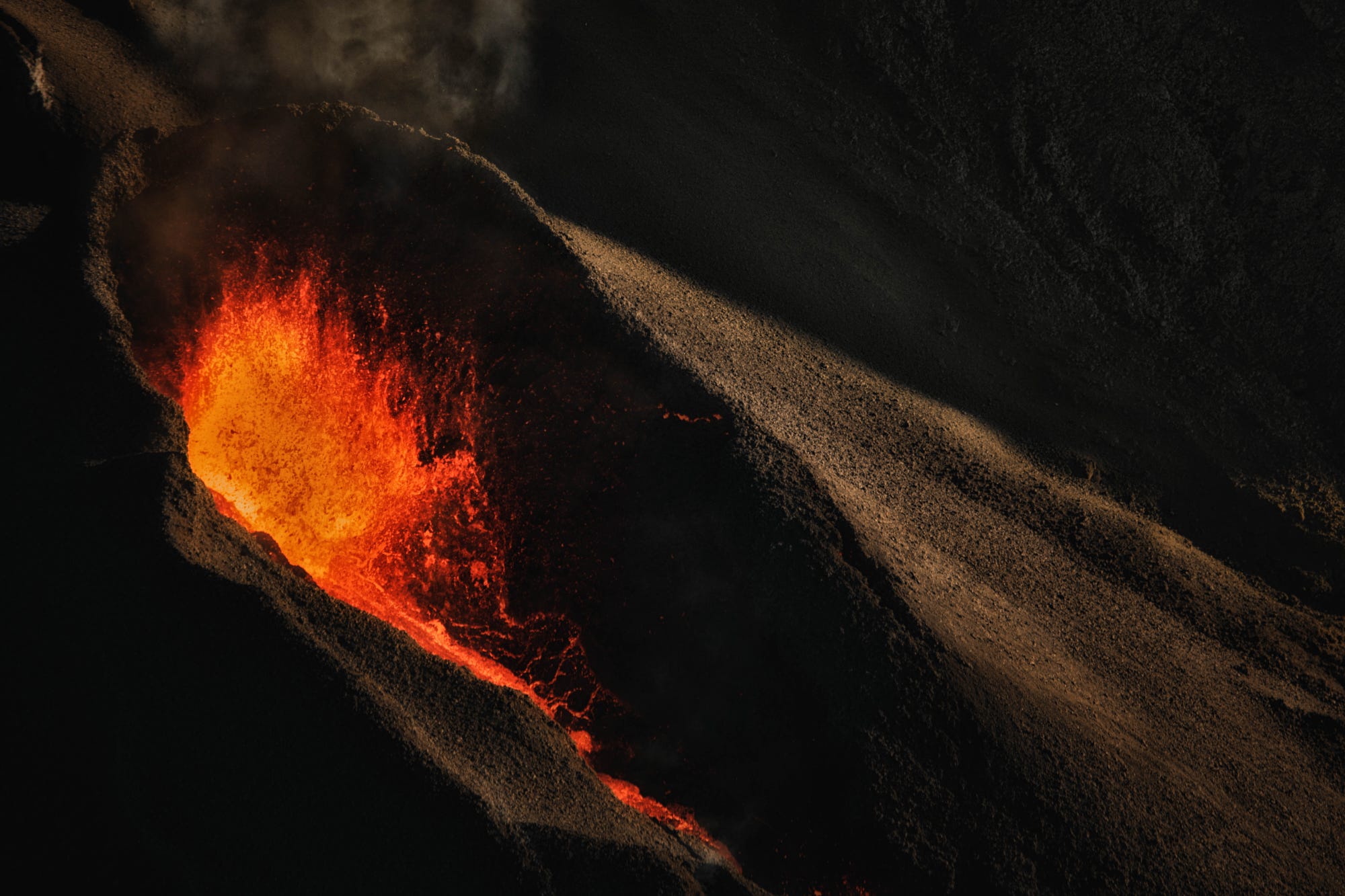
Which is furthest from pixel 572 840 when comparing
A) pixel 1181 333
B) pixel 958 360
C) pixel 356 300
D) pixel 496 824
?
pixel 1181 333

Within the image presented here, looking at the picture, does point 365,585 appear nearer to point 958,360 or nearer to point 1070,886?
point 1070,886

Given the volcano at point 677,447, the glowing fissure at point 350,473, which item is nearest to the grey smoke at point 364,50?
the volcano at point 677,447

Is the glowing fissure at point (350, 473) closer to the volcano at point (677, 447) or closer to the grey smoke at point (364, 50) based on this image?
the volcano at point (677, 447)

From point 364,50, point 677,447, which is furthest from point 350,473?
point 364,50

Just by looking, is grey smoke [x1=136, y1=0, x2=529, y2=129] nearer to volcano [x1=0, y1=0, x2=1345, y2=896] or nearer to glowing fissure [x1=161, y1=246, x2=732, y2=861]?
volcano [x1=0, y1=0, x2=1345, y2=896]

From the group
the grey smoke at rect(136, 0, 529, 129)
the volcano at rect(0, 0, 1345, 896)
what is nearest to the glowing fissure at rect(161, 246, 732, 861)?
the volcano at rect(0, 0, 1345, 896)

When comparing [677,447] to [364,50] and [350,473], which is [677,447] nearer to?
[350,473]
